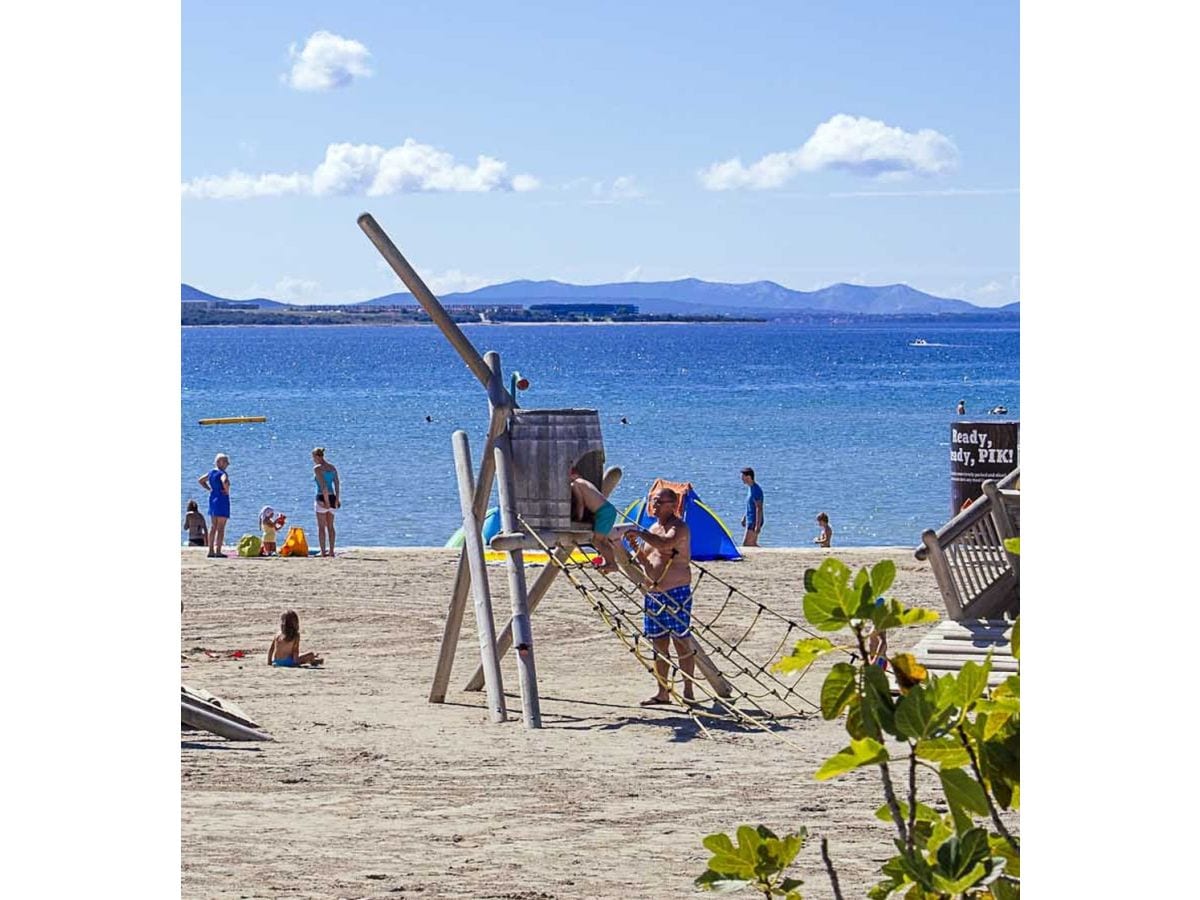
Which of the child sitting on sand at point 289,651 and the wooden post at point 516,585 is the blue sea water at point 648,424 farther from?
the child sitting on sand at point 289,651

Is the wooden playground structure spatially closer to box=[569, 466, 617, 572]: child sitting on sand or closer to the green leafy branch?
box=[569, 466, 617, 572]: child sitting on sand

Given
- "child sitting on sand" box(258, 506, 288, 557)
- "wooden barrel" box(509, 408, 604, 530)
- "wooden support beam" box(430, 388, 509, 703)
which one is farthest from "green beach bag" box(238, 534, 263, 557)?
"wooden barrel" box(509, 408, 604, 530)

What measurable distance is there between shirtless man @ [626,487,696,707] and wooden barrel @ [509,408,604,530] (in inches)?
17.0

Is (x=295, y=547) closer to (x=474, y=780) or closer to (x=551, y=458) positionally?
(x=551, y=458)

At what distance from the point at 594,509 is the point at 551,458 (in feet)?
1.23

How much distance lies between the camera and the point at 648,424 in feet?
222

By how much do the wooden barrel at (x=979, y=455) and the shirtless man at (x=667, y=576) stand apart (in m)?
4.63

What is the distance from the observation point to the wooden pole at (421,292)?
344 inches

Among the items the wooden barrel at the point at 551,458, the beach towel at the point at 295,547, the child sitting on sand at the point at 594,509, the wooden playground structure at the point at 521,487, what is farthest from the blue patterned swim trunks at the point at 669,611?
the beach towel at the point at 295,547

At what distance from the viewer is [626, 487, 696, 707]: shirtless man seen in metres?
8.70
